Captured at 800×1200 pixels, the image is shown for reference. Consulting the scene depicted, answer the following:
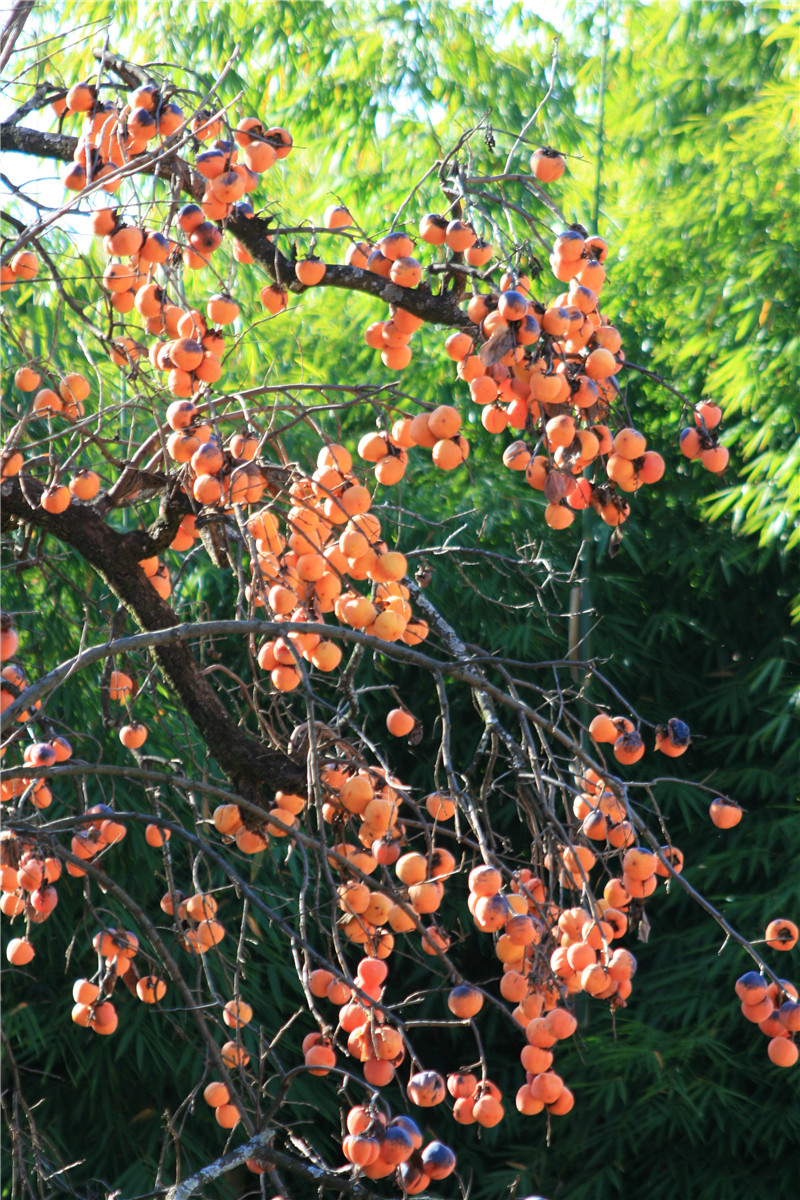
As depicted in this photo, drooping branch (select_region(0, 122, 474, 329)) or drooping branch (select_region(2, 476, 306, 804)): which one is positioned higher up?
drooping branch (select_region(0, 122, 474, 329))

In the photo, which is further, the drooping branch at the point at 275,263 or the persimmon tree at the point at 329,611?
the drooping branch at the point at 275,263

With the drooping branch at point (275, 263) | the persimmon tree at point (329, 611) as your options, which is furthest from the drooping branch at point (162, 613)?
the drooping branch at point (275, 263)

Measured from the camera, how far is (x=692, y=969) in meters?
2.63

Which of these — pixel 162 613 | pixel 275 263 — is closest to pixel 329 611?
pixel 162 613

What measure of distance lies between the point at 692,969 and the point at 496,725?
5.33 ft

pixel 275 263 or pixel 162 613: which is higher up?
pixel 275 263

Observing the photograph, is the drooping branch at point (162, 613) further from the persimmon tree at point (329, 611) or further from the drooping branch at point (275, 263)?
the drooping branch at point (275, 263)

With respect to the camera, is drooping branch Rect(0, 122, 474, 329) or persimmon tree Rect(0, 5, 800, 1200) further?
drooping branch Rect(0, 122, 474, 329)

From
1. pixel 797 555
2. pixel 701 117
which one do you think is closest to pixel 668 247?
pixel 701 117

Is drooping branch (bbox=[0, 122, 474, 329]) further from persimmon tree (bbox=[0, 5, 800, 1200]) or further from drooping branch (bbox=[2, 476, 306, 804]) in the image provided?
drooping branch (bbox=[2, 476, 306, 804])

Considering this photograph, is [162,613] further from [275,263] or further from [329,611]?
[275,263]

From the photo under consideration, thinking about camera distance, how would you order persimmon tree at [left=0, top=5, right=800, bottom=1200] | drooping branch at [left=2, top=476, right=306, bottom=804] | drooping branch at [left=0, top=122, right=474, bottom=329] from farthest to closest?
drooping branch at [left=2, top=476, right=306, bottom=804]
drooping branch at [left=0, top=122, right=474, bottom=329]
persimmon tree at [left=0, top=5, right=800, bottom=1200]

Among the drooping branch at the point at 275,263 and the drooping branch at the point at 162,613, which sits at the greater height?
the drooping branch at the point at 275,263

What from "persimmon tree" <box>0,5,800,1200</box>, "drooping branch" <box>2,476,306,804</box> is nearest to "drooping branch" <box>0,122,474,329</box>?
"persimmon tree" <box>0,5,800,1200</box>
